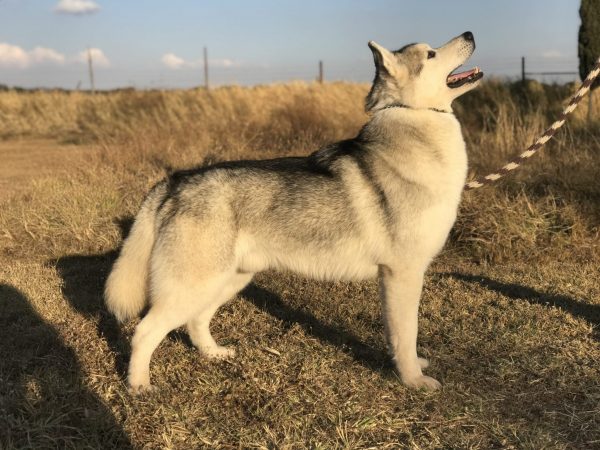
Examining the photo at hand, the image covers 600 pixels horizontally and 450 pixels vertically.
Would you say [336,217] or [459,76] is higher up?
[459,76]

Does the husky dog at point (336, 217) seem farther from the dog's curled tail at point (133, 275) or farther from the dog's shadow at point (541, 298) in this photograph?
the dog's shadow at point (541, 298)

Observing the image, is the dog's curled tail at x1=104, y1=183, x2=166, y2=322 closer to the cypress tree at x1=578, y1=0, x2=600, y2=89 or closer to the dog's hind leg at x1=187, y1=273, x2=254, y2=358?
the dog's hind leg at x1=187, y1=273, x2=254, y2=358

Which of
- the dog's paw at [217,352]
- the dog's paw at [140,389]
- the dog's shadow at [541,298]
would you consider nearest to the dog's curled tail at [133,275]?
the dog's paw at [140,389]

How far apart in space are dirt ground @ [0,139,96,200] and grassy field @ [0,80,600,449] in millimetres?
1075

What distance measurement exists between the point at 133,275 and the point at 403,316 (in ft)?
5.15

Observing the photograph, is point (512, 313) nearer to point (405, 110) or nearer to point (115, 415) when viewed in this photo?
point (405, 110)

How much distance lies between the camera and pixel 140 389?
3256mm

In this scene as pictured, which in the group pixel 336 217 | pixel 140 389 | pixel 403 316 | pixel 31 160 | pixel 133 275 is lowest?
pixel 140 389

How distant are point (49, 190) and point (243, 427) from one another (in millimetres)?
5731

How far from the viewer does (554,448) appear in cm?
270

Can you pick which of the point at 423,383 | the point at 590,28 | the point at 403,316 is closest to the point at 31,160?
the point at 403,316

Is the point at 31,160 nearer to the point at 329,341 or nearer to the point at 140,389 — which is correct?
the point at 329,341

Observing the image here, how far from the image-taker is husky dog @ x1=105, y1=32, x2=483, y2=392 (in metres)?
3.22

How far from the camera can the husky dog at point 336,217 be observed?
322 centimetres
